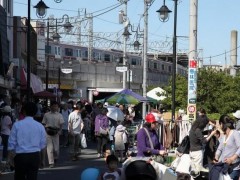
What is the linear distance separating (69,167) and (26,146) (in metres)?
7.85

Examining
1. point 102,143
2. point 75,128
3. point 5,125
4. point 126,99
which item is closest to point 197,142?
point 5,125

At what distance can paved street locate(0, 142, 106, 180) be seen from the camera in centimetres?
1588

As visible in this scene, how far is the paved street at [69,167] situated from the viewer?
52.1 ft

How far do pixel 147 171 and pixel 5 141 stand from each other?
9.25 metres

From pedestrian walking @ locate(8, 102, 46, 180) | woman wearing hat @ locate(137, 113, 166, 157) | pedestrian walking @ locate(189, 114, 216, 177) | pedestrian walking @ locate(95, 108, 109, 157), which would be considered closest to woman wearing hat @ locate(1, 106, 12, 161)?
pedestrian walking @ locate(95, 108, 109, 157)

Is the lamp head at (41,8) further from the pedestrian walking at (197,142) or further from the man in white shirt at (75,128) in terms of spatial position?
the pedestrian walking at (197,142)

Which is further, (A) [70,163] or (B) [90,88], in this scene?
(B) [90,88]

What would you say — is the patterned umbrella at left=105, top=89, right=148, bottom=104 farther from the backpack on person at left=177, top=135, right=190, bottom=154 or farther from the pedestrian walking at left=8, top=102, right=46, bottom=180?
the pedestrian walking at left=8, top=102, right=46, bottom=180

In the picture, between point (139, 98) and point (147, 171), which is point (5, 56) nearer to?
point (139, 98)

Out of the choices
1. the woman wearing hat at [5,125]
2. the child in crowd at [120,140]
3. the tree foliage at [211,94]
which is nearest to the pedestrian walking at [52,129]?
the woman wearing hat at [5,125]

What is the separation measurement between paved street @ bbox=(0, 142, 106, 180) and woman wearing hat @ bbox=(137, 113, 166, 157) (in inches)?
159

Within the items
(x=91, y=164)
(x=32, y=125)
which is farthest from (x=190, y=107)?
(x=32, y=125)

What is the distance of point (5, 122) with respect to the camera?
17516 mm

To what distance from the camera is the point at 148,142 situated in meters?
11.9
